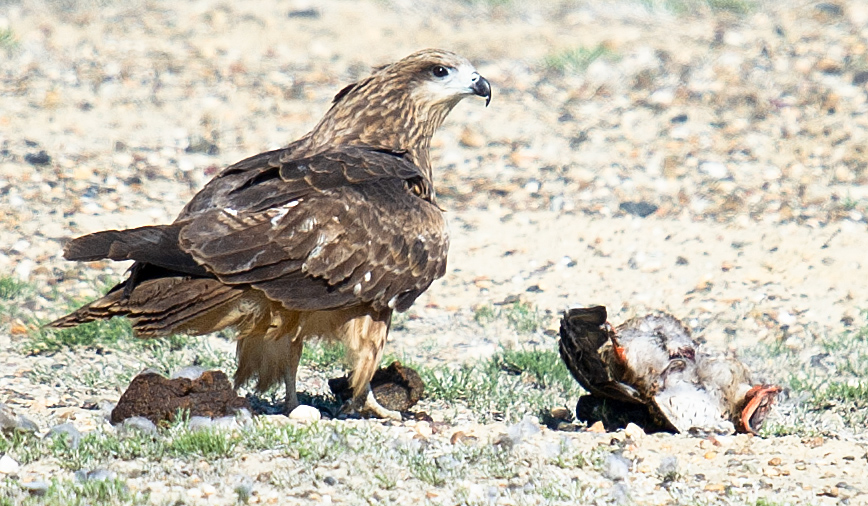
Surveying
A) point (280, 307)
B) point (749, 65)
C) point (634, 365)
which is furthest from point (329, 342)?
point (749, 65)

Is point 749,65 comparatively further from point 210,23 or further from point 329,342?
point 329,342

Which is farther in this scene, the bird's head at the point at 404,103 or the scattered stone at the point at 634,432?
the bird's head at the point at 404,103

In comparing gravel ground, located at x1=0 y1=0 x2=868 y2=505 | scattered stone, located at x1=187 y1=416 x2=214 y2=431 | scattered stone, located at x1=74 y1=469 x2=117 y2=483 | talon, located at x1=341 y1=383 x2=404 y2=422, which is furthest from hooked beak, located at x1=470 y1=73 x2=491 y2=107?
scattered stone, located at x1=74 y1=469 x2=117 y2=483

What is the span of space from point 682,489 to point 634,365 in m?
0.90

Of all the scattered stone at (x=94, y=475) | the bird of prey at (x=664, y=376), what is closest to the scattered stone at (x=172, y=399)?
the scattered stone at (x=94, y=475)

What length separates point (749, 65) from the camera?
1235 cm

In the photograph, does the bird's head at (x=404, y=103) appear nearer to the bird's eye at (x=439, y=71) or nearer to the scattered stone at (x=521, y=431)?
the bird's eye at (x=439, y=71)

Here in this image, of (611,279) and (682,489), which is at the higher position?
(682,489)

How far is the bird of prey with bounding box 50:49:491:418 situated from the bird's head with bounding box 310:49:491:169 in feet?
0.53

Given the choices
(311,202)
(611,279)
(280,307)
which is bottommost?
(611,279)

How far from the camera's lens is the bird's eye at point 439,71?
21.5 ft

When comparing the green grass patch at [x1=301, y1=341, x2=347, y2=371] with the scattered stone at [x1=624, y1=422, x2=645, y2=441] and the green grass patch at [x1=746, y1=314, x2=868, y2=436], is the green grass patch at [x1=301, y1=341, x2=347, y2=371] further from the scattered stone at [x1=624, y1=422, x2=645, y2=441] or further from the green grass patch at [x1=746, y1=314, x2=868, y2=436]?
the green grass patch at [x1=746, y1=314, x2=868, y2=436]

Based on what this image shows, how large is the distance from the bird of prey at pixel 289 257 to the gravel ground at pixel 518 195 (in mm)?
509

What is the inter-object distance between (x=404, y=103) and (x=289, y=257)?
65.3 inches
